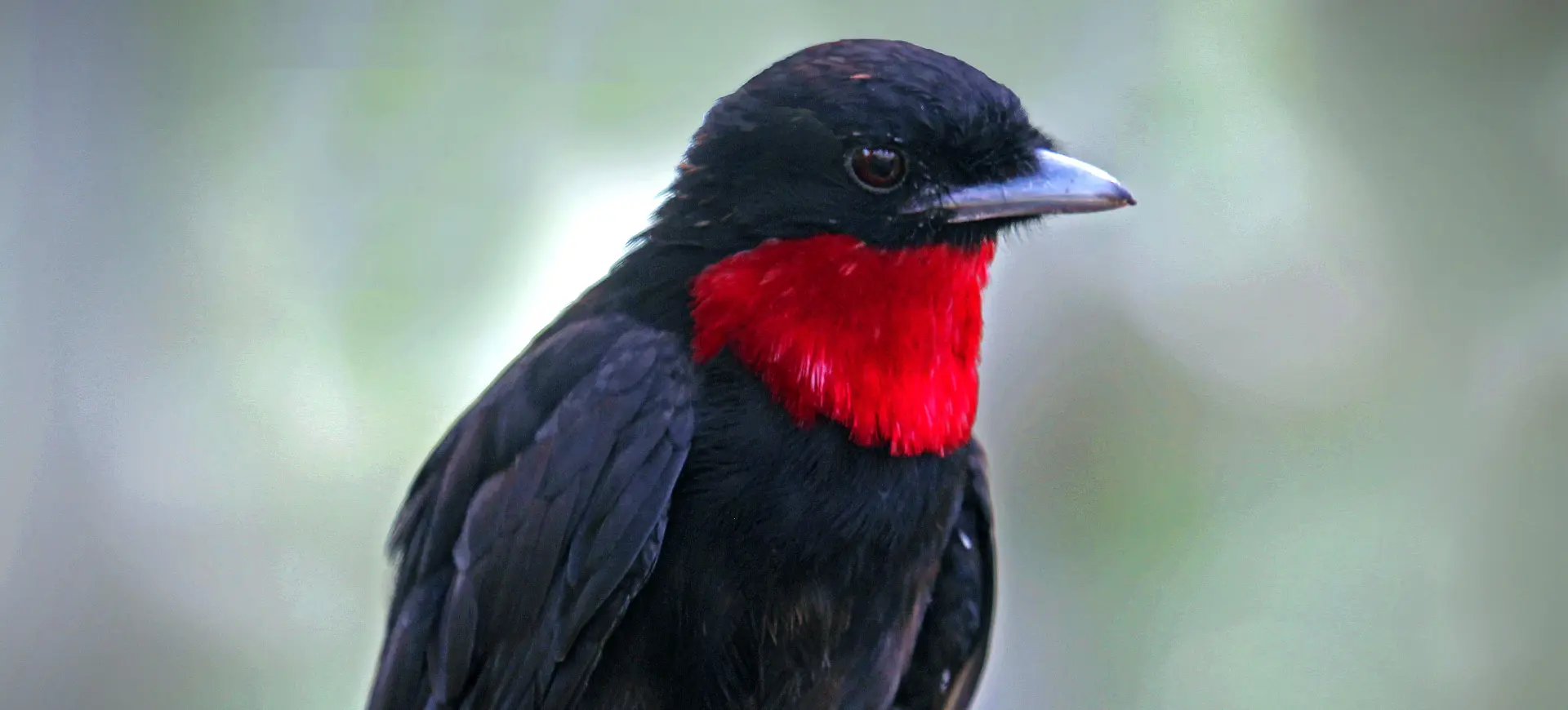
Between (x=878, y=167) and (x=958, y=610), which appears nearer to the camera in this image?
(x=878, y=167)

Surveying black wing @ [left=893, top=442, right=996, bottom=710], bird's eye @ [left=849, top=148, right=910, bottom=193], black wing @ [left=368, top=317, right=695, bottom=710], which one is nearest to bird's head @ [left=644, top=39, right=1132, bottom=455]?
bird's eye @ [left=849, top=148, right=910, bottom=193]

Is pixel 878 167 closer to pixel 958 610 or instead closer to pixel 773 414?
pixel 773 414

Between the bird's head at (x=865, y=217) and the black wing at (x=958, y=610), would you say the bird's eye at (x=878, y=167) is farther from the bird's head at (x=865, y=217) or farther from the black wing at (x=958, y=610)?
the black wing at (x=958, y=610)

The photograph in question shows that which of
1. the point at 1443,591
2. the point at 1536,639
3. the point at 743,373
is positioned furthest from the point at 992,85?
the point at 1536,639

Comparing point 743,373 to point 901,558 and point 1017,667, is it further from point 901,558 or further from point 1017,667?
point 1017,667

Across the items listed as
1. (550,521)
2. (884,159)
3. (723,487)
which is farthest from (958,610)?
(884,159)

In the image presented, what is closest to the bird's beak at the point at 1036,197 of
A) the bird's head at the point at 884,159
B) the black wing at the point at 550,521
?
the bird's head at the point at 884,159
